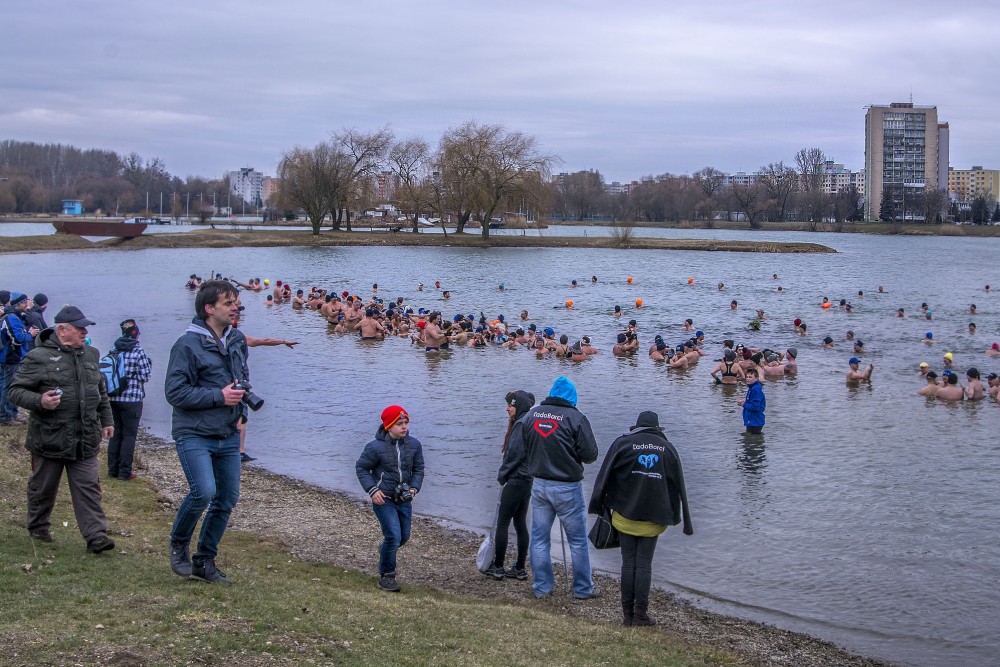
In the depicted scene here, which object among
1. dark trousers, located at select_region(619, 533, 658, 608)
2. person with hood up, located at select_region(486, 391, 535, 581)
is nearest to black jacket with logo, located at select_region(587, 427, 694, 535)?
dark trousers, located at select_region(619, 533, 658, 608)

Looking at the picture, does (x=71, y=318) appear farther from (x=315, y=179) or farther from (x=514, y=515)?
(x=315, y=179)

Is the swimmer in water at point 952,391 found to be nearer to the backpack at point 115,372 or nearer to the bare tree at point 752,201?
the backpack at point 115,372

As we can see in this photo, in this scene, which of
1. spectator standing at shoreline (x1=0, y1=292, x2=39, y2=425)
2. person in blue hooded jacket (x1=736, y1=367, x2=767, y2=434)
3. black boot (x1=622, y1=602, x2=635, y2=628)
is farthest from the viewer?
person in blue hooded jacket (x1=736, y1=367, x2=767, y2=434)

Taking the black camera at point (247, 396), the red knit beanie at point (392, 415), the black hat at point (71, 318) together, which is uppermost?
the black hat at point (71, 318)

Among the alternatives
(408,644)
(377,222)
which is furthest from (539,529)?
(377,222)

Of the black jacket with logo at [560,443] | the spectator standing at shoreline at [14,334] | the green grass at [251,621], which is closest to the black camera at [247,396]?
the green grass at [251,621]

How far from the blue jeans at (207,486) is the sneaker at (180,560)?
5cm

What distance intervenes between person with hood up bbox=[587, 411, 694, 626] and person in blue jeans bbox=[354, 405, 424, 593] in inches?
58.3

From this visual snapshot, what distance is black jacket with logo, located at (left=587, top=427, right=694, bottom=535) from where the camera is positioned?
707 cm

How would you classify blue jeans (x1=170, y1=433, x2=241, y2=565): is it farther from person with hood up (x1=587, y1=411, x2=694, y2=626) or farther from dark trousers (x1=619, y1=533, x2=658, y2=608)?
dark trousers (x1=619, y1=533, x2=658, y2=608)

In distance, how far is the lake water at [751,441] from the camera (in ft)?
30.8

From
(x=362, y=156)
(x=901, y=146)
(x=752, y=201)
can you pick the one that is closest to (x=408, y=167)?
(x=362, y=156)

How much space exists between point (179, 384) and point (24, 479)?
4.62 metres

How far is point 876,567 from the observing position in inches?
399
